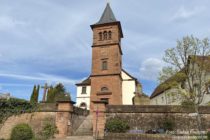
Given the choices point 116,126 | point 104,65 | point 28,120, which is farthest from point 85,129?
point 104,65

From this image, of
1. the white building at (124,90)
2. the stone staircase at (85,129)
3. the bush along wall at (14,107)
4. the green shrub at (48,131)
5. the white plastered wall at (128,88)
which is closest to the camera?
the green shrub at (48,131)

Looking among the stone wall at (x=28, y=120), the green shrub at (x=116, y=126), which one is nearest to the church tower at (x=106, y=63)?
the stone wall at (x=28, y=120)

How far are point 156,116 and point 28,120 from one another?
11.4m

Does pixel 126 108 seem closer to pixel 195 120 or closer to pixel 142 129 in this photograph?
pixel 142 129

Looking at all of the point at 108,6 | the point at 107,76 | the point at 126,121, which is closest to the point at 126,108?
the point at 126,121

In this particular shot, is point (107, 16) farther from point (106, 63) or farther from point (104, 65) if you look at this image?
point (104, 65)

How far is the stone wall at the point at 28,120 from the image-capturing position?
18781 millimetres

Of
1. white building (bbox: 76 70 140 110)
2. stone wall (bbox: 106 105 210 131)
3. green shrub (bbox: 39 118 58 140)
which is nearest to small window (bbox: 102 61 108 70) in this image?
white building (bbox: 76 70 140 110)

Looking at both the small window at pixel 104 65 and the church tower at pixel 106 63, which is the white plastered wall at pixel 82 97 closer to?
the church tower at pixel 106 63

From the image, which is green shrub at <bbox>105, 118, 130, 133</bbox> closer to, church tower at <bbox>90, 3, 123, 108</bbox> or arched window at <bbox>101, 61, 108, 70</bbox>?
church tower at <bbox>90, 3, 123, 108</bbox>

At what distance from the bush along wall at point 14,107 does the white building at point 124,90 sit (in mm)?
16143

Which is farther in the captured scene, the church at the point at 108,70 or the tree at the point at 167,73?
the church at the point at 108,70

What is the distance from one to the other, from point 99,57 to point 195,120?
58.9ft

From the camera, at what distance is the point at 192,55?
1866 centimetres
